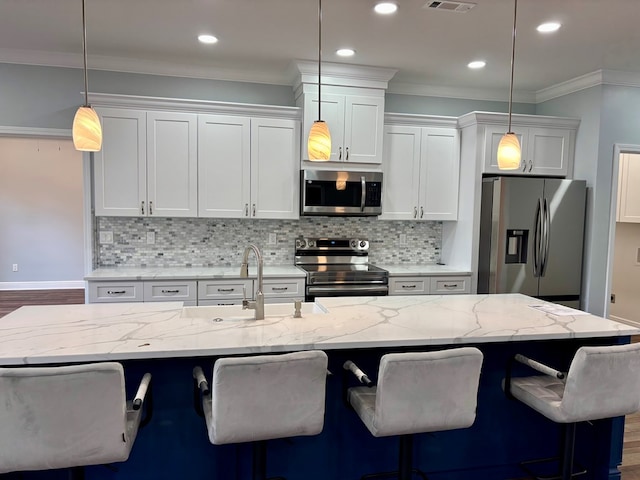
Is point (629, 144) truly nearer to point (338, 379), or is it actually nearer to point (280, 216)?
point (280, 216)

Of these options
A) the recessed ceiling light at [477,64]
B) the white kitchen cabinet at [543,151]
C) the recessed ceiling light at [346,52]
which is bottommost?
the white kitchen cabinet at [543,151]

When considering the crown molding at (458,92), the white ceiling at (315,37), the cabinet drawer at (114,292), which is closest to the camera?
the white ceiling at (315,37)

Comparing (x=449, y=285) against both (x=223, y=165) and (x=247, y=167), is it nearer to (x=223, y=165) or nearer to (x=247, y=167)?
(x=247, y=167)

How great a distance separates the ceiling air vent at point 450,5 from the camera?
2.74 meters

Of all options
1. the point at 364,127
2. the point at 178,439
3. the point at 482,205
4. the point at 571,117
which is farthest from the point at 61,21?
the point at 571,117

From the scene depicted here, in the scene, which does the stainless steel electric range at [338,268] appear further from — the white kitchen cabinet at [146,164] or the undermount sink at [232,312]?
the undermount sink at [232,312]

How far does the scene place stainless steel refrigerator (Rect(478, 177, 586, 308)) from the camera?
13.3 ft

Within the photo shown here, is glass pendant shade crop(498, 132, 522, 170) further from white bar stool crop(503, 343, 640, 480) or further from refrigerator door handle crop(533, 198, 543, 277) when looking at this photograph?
refrigerator door handle crop(533, 198, 543, 277)

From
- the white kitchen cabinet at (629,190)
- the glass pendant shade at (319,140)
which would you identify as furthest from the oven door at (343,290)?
the white kitchen cabinet at (629,190)

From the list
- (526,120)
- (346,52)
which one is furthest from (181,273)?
(526,120)

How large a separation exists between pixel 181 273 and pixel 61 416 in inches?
94.8

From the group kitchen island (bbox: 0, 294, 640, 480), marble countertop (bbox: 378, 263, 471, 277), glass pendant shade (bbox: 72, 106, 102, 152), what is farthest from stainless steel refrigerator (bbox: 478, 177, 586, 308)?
glass pendant shade (bbox: 72, 106, 102, 152)

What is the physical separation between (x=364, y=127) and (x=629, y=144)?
7.85 feet

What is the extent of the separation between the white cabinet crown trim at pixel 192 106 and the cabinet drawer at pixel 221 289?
56.5 inches
